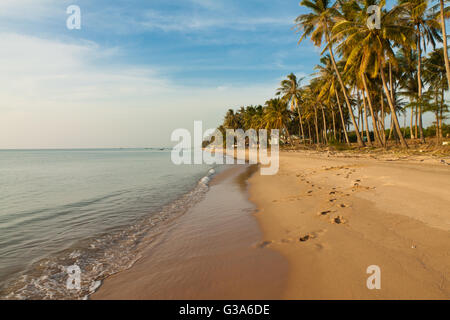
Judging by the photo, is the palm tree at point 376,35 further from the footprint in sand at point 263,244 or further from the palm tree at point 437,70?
the footprint in sand at point 263,244

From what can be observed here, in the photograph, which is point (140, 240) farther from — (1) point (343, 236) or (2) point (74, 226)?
(1) point (343, 236)

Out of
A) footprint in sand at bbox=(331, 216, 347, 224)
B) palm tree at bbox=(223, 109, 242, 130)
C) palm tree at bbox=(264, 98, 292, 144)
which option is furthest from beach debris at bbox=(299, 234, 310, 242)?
palm tree at bbox=(223, 109, 242, 130)

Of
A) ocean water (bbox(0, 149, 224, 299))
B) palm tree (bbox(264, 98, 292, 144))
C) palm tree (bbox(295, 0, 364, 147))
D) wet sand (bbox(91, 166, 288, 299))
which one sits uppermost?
palm tree (bbox(295, 0, 364, 147))

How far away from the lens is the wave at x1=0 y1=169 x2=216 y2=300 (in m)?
3.24

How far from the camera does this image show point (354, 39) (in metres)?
19.0

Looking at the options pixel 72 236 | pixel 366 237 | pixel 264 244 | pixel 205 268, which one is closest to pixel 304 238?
pixel 264 244

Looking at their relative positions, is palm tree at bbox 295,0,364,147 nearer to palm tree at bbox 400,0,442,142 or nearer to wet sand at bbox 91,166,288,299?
palm tree at bbox 400,0,442,142

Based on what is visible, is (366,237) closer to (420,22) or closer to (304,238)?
(304,238)

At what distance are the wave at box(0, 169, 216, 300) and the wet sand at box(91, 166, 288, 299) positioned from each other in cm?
26

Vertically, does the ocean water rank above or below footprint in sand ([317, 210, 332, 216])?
below

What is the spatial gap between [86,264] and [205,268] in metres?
2.30
